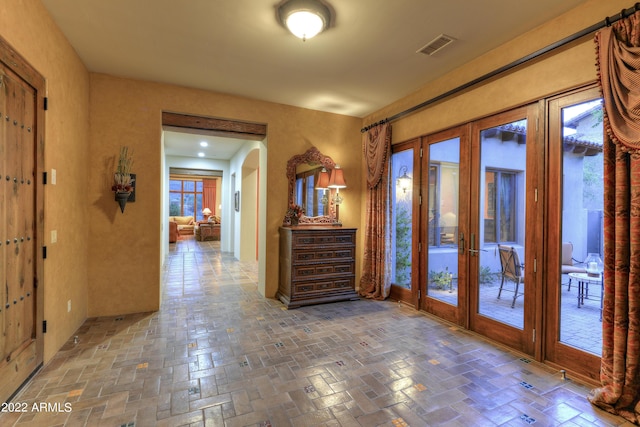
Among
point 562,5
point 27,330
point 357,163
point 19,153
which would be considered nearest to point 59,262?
point 27,330

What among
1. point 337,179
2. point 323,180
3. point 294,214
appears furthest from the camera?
point 323,180

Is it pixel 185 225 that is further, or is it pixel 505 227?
pixel 185 225

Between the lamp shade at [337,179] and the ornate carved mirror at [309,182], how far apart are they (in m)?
0.13

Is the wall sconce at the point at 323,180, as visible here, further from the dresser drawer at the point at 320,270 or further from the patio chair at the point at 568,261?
the patio chair at the point at 568,261

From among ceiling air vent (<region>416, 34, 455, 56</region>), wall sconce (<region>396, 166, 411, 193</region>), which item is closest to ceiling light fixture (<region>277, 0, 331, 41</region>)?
ceiling air vent (<region>416, 34, 455, 56</region>)

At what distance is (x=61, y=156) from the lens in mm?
2869

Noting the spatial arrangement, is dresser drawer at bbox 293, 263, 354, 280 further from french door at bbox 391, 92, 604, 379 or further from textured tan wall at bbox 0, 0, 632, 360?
french door at bbox 391, 92, 604, 379

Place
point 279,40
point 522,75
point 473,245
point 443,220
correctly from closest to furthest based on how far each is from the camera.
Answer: point 522,75
point 279,40
point 473,245
point 443,220

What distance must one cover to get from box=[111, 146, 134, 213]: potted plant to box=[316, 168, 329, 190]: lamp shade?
2.74m

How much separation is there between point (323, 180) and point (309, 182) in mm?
250

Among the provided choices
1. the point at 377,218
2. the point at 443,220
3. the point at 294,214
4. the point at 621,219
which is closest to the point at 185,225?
the point at 294,214

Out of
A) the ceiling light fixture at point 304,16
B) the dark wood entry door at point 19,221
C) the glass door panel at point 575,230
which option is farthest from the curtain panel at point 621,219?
the dark wood entry door at point 19,221

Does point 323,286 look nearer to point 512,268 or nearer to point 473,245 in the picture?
point 473,245

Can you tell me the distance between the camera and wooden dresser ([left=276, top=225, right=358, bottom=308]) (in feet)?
14.1
